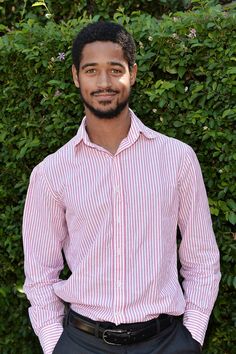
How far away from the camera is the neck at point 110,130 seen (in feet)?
9.16

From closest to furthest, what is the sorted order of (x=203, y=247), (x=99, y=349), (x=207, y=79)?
(x=99, y=349), (x=203, y=247), (x=207, y=79)

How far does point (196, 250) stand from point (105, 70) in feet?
3.00

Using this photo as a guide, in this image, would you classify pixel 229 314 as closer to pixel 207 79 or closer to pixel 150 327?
pixel 150 327

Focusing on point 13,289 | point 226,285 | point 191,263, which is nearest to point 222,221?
point 226,285

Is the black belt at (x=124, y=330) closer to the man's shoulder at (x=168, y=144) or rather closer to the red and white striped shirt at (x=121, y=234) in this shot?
the red and white striped shirt at (x=121, y=234)

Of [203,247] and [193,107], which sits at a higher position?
[193,107]

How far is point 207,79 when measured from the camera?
3.41 metres

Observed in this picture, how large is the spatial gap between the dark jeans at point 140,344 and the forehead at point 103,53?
118cm

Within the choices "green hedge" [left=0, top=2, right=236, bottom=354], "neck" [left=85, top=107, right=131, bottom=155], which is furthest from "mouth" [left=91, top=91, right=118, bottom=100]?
"green hedge" [left=0, top=2, right=236, bottom=354]

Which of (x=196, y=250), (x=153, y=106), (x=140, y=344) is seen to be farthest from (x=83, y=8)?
(x=140, y=344)

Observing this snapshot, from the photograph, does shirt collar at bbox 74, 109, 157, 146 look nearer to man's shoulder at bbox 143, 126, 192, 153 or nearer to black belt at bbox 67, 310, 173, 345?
man's shoulder at bbox 143, 126, 192, 153

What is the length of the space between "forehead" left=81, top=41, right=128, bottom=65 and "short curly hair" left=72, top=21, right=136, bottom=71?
0.06ft

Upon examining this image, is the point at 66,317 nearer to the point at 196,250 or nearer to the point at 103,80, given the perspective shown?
the point at 196,250

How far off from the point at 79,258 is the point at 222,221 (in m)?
1.07
